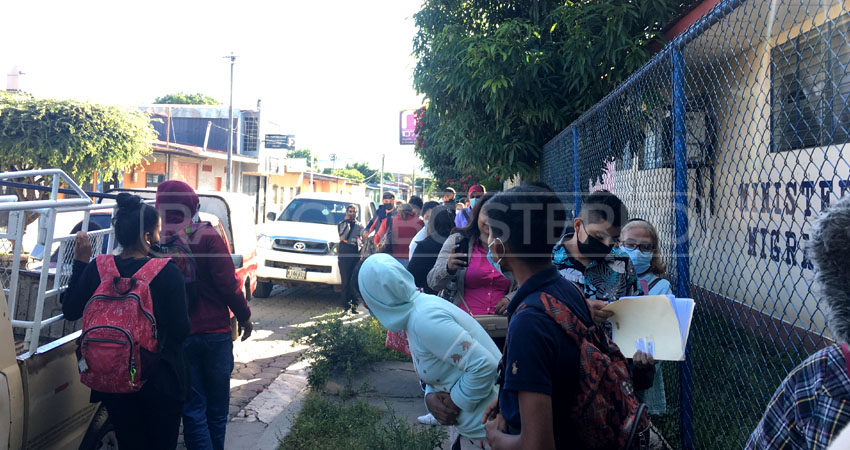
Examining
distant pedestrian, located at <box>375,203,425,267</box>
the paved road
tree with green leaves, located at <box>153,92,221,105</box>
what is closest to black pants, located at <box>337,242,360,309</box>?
the paved road

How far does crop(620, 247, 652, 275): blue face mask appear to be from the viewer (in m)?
2.98

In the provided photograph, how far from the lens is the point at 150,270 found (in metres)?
2.90

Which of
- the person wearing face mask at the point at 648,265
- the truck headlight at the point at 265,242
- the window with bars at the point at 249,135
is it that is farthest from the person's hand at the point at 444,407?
the window with bars at the point at 249,135

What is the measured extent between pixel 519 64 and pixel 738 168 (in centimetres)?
301

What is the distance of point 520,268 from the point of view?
178 cm

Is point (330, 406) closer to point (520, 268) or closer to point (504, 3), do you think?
point (520, 268)

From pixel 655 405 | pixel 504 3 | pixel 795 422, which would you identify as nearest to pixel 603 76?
pixel 504 3

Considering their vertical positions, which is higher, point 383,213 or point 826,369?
point 383,213

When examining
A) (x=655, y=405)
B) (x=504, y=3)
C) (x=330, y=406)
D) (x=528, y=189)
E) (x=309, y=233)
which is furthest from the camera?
(x=309, y=233)

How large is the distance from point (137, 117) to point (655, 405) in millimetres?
14865

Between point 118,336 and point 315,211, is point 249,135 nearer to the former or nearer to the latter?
point 315,211

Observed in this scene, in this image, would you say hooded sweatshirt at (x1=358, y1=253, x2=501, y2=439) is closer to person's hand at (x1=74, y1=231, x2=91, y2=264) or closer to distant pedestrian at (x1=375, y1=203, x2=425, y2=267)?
person's hand at (x1=74, y1=231, x2=91, y2=264)

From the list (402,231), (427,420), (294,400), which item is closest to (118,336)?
(427,420)

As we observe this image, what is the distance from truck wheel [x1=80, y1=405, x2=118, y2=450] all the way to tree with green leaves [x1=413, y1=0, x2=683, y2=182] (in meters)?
4.53
